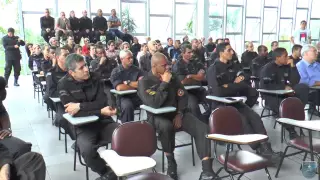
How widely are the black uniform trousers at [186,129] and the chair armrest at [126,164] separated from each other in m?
0.96

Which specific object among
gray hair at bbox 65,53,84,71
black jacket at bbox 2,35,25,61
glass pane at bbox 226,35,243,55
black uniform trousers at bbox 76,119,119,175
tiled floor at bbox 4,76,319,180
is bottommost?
tiled floor at bbox 4,76,319,180

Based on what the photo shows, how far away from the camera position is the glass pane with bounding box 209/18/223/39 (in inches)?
480

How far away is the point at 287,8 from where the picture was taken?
13484 millimetres

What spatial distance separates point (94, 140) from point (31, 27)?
8.22 meters

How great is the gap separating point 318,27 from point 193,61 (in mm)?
12372

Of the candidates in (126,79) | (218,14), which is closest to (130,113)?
(126,79)

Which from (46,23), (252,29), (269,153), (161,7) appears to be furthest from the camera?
(252,29)

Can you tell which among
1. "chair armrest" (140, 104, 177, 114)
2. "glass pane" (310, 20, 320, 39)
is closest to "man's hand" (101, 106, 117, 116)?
"chair armrest" (140, 104, 177, 114)

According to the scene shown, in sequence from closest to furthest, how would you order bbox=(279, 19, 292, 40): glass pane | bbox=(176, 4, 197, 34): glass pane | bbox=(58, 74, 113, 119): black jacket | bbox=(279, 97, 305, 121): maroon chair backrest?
1. bbox=(58, 74, 113, 119): black jacket
2. bbox=(279, 97, 305, 121): maroon chair backrest
3. bbox=(176, 4, 197, 34): glass pane
4. bbox=(279, 19, 292, 40): glass pane

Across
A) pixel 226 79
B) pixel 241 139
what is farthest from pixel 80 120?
pixel 226 79

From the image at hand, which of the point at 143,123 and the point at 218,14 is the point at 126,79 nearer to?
the point at 143,123

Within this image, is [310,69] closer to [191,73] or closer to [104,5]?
[191,73]

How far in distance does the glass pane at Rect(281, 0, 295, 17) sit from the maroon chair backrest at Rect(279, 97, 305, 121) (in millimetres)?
11929

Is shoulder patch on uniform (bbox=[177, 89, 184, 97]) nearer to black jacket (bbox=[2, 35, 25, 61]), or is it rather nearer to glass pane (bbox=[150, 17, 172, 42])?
black jacket (bbox=[2, 35, 25, 61])
